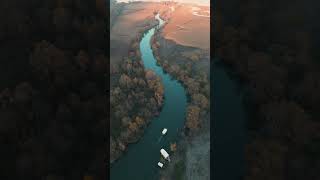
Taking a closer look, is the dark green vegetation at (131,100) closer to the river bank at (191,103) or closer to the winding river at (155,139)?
the winding river at (155,139)

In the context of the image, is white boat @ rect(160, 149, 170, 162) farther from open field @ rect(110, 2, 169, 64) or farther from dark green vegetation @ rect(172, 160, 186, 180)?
open field @ rect(110, 2, 169, 64)

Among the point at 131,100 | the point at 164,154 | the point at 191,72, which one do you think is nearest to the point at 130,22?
the point at 191,72
